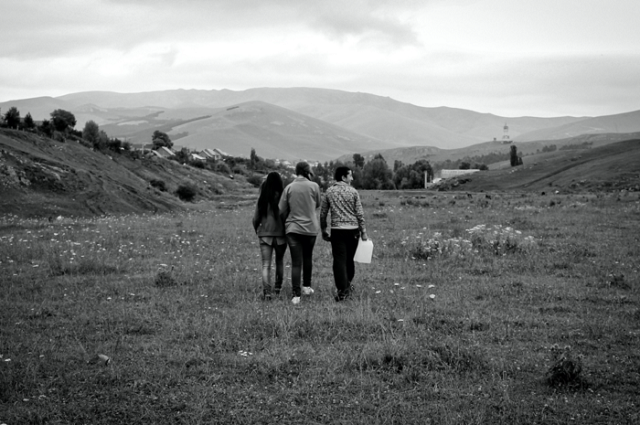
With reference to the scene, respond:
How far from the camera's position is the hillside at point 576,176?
210ft

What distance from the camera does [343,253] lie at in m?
12.2

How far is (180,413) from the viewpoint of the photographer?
21.0ft

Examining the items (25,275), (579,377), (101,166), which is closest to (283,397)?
(579,377)

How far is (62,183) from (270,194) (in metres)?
32.3

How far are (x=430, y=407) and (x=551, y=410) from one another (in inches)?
54.4

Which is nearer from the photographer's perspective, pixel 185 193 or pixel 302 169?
pixel 302 169

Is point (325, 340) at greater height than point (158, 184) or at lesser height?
lesser

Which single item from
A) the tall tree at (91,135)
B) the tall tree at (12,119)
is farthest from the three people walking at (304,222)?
the tall tree at (91,135)

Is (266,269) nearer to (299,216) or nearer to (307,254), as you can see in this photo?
(307,254)

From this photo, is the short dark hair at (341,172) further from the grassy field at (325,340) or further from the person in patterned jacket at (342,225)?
the grassy field at (325,340)

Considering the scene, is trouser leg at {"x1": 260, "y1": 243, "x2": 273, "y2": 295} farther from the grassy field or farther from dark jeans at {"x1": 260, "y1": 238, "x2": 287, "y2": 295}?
the grassy field

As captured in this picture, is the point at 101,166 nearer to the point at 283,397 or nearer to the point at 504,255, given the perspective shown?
the point at 504,255

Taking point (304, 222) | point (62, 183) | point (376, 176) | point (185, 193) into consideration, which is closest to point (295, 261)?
point (304, 222)

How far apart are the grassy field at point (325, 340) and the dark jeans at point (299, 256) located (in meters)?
0.45
